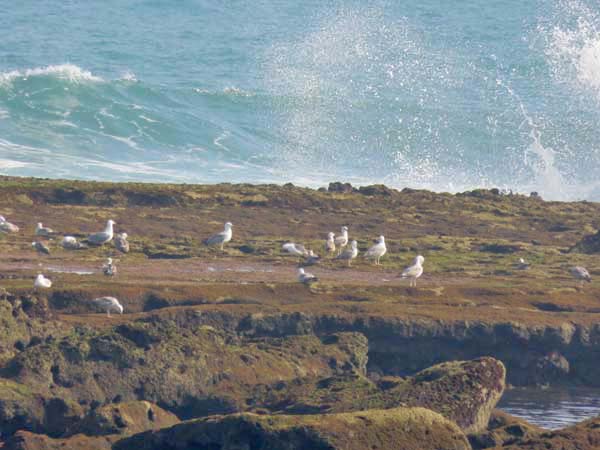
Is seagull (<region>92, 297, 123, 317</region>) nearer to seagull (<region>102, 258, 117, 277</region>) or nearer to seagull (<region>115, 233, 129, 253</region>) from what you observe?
seagull (<region>102, 258, 117, 277</region>)

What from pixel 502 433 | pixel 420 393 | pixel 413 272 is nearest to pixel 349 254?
pixel 413 272

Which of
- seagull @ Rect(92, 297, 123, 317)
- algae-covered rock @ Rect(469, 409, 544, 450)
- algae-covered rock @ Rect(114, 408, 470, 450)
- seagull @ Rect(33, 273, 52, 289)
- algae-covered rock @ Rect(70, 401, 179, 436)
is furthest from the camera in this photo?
seagull @ Rect(33, 273, 52, 289)

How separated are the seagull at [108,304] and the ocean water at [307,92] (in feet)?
112

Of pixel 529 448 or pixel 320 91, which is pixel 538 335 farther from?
pixel 320 91

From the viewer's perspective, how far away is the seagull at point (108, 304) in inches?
1135

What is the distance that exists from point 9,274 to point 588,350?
11.2 metres

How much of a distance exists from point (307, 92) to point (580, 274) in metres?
49.1

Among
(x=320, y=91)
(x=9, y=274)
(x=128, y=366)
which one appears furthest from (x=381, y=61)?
Answer: (x=128, y=366)

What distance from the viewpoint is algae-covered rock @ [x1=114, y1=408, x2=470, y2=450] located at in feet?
63.7

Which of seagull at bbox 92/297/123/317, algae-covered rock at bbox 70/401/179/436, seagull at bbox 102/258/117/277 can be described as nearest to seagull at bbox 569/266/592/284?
seagull at bbox 102/258/117/277

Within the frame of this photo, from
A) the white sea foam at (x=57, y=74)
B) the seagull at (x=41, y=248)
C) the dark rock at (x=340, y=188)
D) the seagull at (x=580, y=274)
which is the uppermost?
the white sea foam at (x=57, y=74)

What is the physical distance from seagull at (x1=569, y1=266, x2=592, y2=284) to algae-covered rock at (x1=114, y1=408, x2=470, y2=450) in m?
16.0

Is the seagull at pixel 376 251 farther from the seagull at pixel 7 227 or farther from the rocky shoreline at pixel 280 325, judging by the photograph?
the seagull at pixel 7 227

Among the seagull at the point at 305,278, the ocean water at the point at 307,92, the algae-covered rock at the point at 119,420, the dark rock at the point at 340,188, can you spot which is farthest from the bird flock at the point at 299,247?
the ocean water at the point at 307,92
